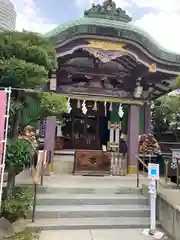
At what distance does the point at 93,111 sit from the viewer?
12.5 metres

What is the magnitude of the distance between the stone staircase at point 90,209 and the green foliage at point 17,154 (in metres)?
1.32

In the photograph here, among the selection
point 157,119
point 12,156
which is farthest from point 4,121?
point 157,119

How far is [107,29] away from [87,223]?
5562mm

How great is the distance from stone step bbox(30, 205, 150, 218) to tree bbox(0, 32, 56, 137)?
5.94ft

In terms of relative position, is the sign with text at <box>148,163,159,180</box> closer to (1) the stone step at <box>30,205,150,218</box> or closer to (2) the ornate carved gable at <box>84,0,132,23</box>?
(1) the stone step at <box>30,205,150,218</box>

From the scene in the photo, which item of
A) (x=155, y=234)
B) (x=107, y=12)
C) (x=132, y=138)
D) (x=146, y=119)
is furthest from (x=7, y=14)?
(x=146, y=119)

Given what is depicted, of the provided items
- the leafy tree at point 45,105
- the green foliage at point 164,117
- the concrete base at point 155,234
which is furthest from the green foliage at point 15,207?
the green foliage at point 164,117

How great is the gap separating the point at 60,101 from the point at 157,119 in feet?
40.8

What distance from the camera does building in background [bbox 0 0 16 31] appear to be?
7250 mm

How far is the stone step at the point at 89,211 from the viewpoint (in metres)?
5.30

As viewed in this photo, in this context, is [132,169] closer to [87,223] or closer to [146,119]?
[146,119]

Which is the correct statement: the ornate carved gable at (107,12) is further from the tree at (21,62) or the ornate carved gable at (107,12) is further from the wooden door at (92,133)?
the wooden door at (92,133)

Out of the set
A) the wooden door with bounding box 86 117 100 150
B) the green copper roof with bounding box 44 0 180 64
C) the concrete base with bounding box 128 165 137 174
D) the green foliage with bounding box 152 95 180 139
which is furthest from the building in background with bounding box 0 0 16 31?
the green foliage with bounding box 152 95 180 139

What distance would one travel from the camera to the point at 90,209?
551 cm
